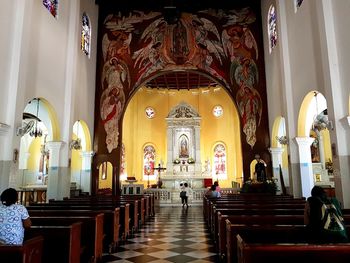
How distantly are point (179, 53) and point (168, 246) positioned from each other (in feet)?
38.5

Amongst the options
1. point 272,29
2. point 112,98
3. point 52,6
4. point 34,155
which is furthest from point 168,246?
point 34,155

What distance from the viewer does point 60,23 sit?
1218 cm

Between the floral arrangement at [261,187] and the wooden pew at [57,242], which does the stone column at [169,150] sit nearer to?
the floral arrangement at [261,187]

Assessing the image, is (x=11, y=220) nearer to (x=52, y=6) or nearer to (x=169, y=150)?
(x=52, y=6)

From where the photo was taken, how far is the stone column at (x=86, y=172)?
49.0 ft

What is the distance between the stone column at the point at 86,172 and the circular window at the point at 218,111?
12.6m

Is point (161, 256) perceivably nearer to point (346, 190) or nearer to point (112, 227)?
point (112, 227)

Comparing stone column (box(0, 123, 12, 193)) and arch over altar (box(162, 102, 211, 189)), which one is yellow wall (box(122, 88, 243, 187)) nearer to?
arch over altar (box(162, 102, 211, 189))

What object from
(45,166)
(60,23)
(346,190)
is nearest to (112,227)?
(346,190)

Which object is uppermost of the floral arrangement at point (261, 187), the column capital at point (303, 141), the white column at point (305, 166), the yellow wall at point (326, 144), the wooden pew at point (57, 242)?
the yellow wall at point (326, 144)

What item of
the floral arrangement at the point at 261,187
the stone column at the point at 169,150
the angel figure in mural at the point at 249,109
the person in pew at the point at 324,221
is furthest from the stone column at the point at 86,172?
the person in pew at the point at 324,221

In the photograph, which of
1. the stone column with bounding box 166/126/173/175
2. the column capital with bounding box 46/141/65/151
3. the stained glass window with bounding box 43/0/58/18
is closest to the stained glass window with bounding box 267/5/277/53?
the stained glass window with bounding box 43/0/58/18

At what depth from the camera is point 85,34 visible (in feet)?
49.1

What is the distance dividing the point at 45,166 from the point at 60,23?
10657mm
